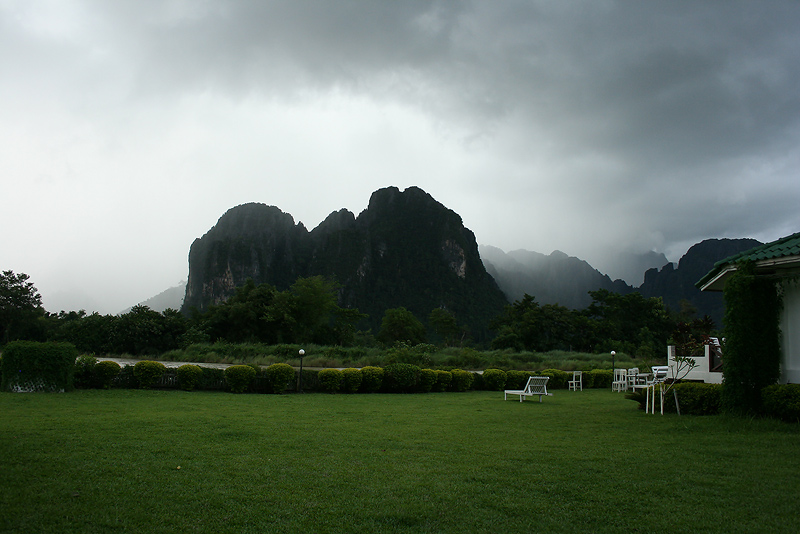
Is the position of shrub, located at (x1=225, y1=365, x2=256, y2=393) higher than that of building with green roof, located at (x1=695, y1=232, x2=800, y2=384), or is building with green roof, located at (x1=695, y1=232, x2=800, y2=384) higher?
building with green roof, located at (x1=695, y1=232, x2=800, y2=384)

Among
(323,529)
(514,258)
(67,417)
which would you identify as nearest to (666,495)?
(323,529)

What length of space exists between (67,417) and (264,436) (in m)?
3.64

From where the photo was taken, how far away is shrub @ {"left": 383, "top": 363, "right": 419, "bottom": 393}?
628 inches

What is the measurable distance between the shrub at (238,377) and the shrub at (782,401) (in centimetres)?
1216

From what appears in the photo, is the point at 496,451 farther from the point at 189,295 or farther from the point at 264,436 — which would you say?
the point at 189,295

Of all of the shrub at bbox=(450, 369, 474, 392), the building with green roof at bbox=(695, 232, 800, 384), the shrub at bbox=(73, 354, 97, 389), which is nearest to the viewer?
the building with green roof at bbox=(695, 232, 800, 384)

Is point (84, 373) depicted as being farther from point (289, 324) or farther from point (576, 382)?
point (289, 324)

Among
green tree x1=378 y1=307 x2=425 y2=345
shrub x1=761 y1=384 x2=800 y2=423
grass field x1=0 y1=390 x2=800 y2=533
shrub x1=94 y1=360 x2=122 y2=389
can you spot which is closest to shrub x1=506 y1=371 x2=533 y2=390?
grass field x1=0 y1=390 x2=800 y2=533

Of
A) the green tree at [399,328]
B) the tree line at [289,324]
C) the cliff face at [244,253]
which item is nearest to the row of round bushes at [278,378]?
the tree line at [289,324]

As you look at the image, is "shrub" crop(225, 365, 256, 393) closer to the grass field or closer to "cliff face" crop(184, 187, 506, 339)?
the grass field

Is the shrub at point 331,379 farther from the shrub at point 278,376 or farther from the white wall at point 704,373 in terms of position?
the white wall at point 704,373

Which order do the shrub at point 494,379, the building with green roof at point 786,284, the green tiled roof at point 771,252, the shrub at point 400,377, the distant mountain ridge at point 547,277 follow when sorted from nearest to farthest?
the green tiled roof at point 771,252
the building with green roof at point 786,284
the shrub at point 400,377
the shrub at point 494,379
the distant mountain ridge at point 547,277

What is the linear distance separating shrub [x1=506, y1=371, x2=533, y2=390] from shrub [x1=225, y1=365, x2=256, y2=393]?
961 centimetres

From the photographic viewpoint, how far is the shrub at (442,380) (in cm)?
1692
